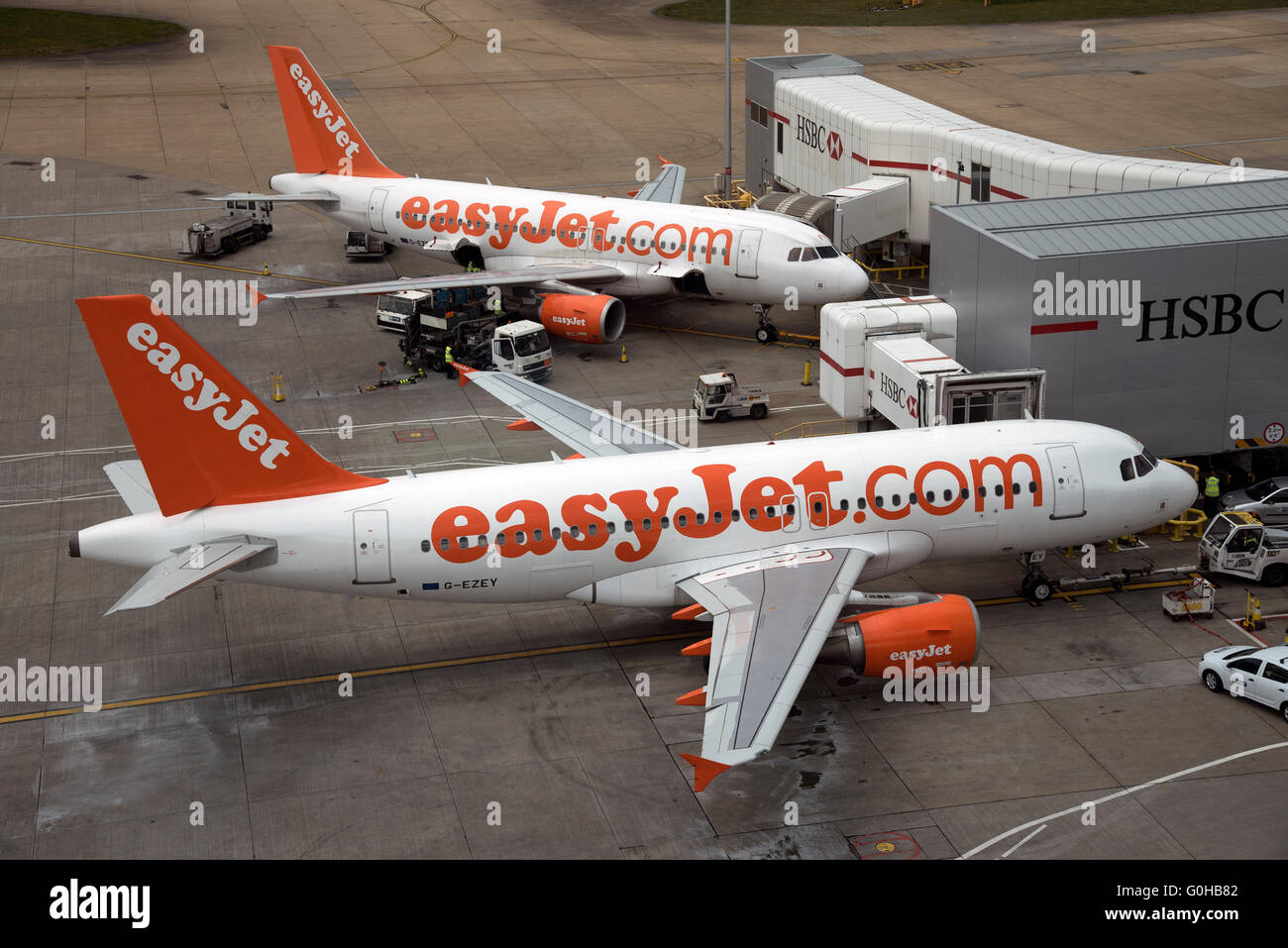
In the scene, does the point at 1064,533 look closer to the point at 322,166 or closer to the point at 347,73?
the point at 322,166

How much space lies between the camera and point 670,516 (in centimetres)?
3612

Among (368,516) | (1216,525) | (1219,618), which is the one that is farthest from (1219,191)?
(368,516)

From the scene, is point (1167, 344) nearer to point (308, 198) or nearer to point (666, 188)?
point (666, 188)

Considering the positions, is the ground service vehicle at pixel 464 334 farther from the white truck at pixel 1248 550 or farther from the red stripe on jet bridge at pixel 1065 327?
the white truck at pixel 1248 550

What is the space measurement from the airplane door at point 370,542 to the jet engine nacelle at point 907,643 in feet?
35.9

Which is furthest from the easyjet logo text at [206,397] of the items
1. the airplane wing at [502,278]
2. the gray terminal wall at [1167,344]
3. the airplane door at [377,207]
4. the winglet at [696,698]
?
the airplane door at [377,207]

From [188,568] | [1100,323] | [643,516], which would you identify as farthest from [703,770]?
[1100,323]

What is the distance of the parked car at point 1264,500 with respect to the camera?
41.2 meters

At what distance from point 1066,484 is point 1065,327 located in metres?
6.49

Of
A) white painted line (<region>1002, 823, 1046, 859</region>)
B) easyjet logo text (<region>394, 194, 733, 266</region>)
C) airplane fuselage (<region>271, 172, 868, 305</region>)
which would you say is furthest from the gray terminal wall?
easyjet logo text (<region>394, 194, 733, 266</region>)

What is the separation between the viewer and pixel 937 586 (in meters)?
40.7

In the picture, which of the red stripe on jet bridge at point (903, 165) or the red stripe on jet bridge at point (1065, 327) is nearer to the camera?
the red stripe on jet bridge at point (1065, 327)

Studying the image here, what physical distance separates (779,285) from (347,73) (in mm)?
62904

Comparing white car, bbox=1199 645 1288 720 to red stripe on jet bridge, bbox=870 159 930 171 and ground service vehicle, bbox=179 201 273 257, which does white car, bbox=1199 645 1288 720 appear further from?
→ ground service vehicle, bbox=179 201 273 257
